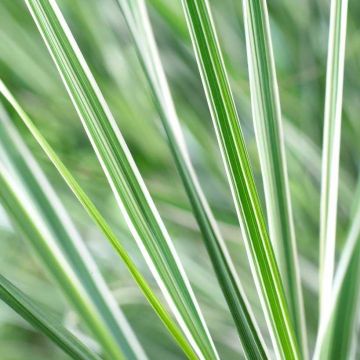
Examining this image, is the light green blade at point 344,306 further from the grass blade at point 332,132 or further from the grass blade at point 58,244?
the grass blade at point 58,244

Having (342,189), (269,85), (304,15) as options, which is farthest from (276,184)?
(304,15)

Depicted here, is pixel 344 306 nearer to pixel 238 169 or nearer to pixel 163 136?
pixel 238 169

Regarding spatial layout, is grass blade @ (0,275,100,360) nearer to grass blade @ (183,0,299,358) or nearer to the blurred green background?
grass blade @ (183,0,299,358)

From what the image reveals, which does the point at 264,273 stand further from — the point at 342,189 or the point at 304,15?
the point at 304,15

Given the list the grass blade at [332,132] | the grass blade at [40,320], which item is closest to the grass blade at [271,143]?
the grass blade at [332,132]

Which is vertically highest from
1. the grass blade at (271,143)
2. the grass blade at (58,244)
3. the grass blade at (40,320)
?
the grass blade at (271,143)

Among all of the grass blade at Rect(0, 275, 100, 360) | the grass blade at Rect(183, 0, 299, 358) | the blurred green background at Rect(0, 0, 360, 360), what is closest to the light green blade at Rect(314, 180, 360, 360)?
the grass blade at Rect(183, 0, 299, 358)

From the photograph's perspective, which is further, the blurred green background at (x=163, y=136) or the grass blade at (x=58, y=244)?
the blurred green background at (x=163, y=136)
